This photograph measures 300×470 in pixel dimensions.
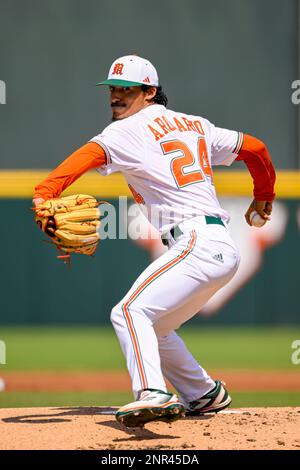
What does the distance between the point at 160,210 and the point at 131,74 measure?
0.58 m

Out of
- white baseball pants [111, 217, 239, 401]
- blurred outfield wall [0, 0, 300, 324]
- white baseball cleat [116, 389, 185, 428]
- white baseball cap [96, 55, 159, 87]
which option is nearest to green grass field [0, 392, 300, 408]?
white baseball pants [111, 217, 239, 401]

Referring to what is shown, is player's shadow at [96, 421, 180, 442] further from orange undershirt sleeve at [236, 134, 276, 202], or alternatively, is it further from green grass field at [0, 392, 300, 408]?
green grass field at [0, 392, 300, 408]

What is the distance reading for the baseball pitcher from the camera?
12.5 feet

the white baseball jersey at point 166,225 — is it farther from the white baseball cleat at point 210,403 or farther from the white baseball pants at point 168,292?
the white baseball cleat at point 210,403

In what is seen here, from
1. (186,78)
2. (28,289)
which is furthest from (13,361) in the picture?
(186,78)

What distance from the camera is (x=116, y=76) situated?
166 inches

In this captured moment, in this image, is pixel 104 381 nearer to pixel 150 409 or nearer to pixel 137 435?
pixel 137 435

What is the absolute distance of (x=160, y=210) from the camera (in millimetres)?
4094

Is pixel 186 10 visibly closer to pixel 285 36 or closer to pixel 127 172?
pixel 285 36

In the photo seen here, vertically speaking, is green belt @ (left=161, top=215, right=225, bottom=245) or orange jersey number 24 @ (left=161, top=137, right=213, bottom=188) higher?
orange jersey number 24 @ (left=161, top=137, right=213, bottom=188)

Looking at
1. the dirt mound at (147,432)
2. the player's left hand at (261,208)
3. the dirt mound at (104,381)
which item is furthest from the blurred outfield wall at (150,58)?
the dirt mound at (147,432)

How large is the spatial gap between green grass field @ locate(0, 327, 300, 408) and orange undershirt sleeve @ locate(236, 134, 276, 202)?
2.14 metres

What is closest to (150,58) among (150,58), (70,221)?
(150,58)
